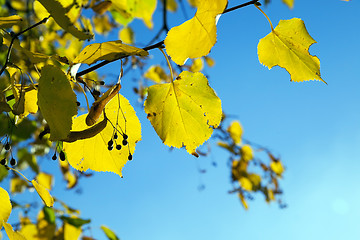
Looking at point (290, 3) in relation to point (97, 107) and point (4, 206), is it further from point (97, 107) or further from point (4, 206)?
point (4, 206)

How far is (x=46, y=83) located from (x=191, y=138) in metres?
0.26

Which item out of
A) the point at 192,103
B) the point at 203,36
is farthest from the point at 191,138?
the point at 203,36

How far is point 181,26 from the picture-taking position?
47 cm

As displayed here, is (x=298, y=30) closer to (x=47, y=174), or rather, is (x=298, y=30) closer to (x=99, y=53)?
(x=99, y=53)

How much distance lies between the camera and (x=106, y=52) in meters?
0.46

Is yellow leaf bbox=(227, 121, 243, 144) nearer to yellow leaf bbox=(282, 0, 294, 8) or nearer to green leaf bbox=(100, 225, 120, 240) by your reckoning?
yellow leaf bbox=(282, 0, 294, 8)

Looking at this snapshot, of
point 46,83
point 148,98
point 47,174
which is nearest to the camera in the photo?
point 46,83

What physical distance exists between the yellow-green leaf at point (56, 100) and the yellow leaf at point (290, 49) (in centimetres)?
34

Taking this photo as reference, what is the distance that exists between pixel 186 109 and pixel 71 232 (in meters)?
0.85

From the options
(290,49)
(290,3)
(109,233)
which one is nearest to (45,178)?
(109,233)

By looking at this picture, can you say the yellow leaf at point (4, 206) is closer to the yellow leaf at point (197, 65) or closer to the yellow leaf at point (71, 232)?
the yellow leaf at point (71, 232)

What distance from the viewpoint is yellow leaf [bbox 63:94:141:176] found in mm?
563

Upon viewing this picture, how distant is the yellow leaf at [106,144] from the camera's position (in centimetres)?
56

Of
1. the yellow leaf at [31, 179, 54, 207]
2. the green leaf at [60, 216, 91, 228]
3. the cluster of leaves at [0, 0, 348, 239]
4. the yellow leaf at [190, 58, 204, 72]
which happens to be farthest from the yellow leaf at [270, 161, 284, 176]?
the yellow leaf at [31, 179, 54, 207]
